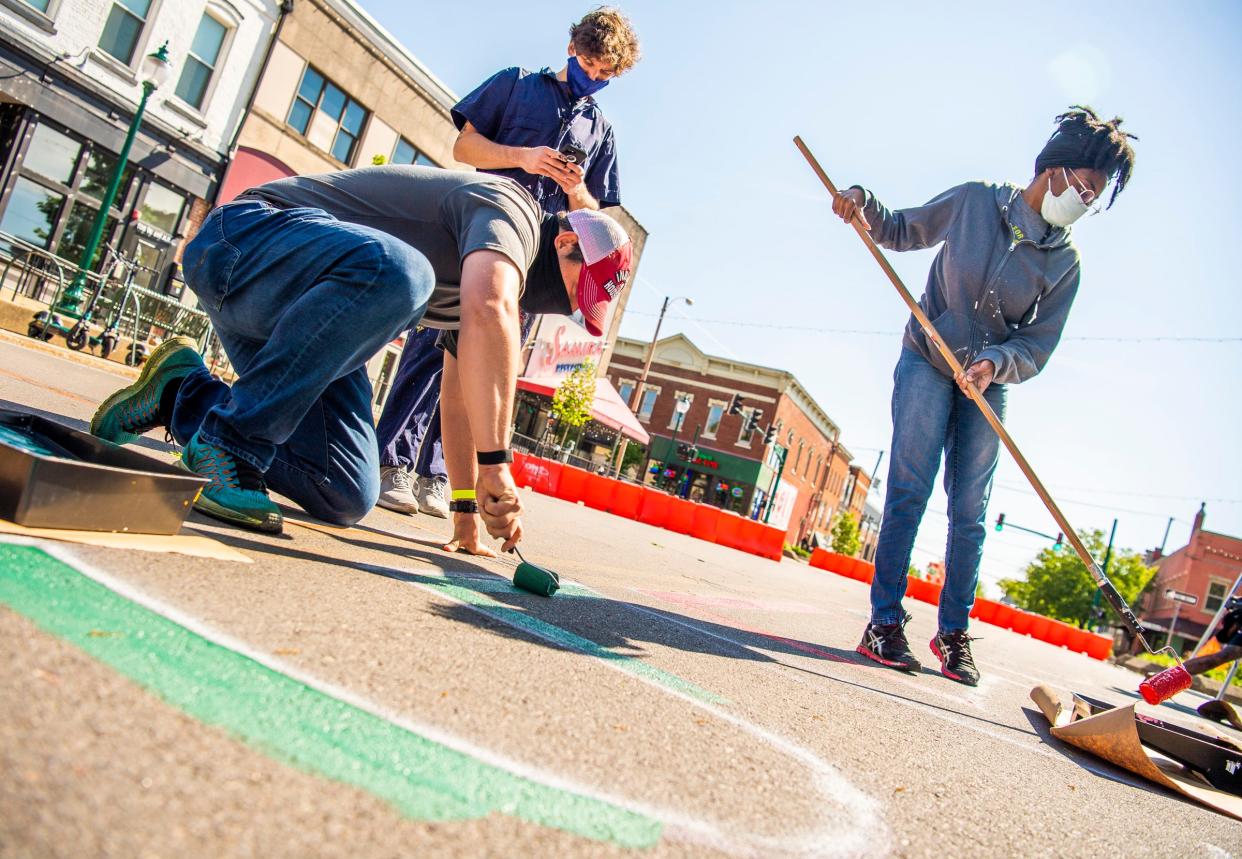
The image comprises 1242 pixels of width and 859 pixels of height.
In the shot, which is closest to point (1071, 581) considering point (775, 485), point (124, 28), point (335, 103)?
point (775, 485)

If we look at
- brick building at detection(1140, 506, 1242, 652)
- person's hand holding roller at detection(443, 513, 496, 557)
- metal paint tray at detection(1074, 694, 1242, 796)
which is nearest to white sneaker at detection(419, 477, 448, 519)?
person's hand holding roller at detection(443, 513, 496, 557)

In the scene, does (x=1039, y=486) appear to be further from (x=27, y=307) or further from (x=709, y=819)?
(x=27, y=307)

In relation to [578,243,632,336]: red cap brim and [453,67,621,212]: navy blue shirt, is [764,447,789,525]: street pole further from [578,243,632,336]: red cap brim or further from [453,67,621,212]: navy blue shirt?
[578,243,632,336]: red cap brim

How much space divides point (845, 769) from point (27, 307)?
11.1 meters

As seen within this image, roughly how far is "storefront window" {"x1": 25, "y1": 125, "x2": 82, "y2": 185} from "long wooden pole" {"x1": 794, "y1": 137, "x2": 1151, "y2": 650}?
49.9 ft

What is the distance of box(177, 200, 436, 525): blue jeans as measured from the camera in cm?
206

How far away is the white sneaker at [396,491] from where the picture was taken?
12.5 ft

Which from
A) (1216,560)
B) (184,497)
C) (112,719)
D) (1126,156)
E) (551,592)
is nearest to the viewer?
(112,719)

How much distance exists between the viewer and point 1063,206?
3826mm

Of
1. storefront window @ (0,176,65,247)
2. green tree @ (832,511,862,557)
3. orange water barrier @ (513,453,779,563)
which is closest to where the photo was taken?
storefront window @ (0,176,65,247)

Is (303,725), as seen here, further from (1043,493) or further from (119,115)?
(119,115)

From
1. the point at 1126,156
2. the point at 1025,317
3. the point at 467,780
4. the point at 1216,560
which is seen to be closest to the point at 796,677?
the point at 467,780

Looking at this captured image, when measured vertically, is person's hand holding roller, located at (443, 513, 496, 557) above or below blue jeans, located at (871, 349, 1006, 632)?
below

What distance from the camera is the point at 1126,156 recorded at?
12.6 feet
